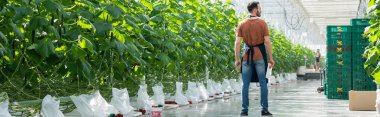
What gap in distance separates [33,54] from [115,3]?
1279 millimetres

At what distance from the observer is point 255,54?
24.2 ft

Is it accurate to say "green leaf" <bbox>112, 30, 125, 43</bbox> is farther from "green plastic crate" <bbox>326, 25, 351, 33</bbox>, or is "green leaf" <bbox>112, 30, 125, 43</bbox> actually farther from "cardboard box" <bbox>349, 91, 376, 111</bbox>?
"green plastic crate" <bbox>326, 25, 351, 33</bbox>

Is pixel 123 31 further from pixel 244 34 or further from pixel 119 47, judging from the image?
pixel 244 34

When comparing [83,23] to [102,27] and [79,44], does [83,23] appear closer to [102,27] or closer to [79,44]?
[102,27]

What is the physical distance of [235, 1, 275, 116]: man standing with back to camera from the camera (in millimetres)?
7379

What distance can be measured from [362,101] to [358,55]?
113 inches

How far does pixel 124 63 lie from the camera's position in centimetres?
597

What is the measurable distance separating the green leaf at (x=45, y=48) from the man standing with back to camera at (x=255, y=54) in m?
3.21

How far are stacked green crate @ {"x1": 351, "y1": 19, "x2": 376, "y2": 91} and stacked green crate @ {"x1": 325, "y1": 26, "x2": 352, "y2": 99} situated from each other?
9cm

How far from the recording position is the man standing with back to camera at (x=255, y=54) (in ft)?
24.2

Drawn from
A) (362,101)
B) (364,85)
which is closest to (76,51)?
(362,101)

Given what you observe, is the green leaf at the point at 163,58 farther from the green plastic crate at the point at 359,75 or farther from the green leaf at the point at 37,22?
the green plastic crate at the point at 359,75

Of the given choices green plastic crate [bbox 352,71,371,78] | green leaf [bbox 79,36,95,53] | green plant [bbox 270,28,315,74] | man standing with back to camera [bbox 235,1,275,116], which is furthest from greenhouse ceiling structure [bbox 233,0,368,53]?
green leaf [bbox 79,36,95,53]

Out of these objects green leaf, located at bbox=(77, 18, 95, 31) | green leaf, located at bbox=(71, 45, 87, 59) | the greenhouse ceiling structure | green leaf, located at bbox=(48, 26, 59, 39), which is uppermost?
the greenhouse ceiling structure
